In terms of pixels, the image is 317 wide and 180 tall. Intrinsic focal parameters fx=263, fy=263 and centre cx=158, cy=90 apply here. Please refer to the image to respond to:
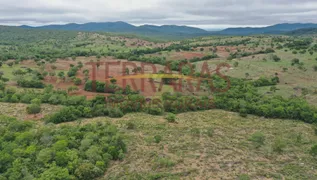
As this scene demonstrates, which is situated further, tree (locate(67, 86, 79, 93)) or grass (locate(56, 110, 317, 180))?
tree (locate(67, 86, 79, 93))

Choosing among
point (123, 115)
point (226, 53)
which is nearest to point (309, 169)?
point (123, 115)

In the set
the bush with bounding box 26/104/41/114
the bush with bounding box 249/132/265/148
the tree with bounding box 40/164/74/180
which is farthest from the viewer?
the bush with bounding box 26/104/41/114

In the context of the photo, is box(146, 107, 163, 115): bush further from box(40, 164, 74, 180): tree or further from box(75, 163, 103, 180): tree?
box(40, 164, 74, 180): tree

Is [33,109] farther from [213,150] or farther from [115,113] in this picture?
[213,150]

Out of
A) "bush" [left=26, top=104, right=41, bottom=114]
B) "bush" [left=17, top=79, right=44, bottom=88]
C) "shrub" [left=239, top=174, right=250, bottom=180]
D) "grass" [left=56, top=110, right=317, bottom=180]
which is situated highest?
"bush" [left=17, top=79, right=44, bottom=88]

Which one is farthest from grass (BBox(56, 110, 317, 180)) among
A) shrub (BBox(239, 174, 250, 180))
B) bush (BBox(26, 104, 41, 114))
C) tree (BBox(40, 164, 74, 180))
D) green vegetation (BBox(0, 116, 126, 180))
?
bush (BBox(26, 104, 41, 114))

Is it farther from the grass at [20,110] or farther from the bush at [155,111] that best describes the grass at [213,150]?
the grass at [20,110]

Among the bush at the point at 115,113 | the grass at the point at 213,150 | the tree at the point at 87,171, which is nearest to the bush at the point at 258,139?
the grass at the point at 213,150

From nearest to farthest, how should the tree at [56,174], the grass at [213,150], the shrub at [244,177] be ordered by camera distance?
the tree at [56,174] < the shrub at [244,177] < the grass at [213,150]

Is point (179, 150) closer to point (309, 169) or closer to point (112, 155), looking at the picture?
point (112, 155)
